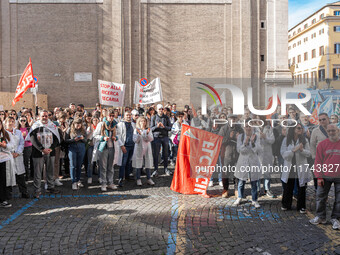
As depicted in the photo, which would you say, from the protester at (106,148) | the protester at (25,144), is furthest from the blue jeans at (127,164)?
the protester at (25,144)

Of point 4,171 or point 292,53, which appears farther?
point 292,53

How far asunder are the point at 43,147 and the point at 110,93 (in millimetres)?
5007

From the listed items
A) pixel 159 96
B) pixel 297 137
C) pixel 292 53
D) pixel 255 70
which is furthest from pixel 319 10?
pixel 297 137

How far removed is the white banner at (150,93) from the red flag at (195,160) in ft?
20.7

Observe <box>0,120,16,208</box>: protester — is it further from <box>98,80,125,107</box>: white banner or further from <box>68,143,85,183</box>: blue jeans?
<box>98,80,125,107</box>: white banner

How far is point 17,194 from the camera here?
852 centimetres

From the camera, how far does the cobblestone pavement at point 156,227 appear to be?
16.9 ft

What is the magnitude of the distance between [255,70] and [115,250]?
24.3 m

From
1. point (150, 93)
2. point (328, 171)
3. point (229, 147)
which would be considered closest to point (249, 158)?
point (229, 147)

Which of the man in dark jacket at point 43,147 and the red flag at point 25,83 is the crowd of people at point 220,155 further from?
the red flag at point 25,83

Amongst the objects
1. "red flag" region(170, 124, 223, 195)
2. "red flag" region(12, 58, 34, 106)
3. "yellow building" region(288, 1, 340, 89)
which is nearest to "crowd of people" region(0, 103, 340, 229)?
"red flag" region(170, 124, 223, 195)

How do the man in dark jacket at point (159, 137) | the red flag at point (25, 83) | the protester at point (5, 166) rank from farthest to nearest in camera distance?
the red flag at point (25, 83) < the man in dark jacket at point (159, 137) < the protester at point (5, 166)

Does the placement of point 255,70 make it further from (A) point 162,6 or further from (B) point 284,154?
(B) point 284,154

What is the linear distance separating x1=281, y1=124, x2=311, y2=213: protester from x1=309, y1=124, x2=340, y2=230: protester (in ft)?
2.13
